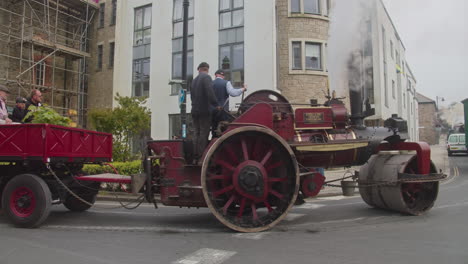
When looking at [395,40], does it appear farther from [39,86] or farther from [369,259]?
[369,259]

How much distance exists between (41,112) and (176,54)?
14558 millimetres

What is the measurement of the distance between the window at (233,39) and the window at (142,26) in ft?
17.0

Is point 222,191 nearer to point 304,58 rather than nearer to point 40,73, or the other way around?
point 304,58

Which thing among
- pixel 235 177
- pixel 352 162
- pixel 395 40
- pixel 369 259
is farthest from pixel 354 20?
pixel 395 40

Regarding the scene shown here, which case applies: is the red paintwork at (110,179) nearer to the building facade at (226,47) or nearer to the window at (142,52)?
the building facade at (226,47)

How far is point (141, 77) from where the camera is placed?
2098 centimetres

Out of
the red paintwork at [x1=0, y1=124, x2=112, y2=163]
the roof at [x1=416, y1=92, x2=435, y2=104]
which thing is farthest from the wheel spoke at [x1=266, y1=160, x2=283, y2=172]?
the roof at [x1=416, y1=92, x2=435, y2=104]

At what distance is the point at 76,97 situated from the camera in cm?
2364

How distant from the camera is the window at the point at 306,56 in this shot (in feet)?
54.9

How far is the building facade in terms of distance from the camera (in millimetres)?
16750

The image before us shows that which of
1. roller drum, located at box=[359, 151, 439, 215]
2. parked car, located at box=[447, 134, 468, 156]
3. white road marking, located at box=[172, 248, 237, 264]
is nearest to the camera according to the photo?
white road marking, located at box=[172, 248, 237, 264]

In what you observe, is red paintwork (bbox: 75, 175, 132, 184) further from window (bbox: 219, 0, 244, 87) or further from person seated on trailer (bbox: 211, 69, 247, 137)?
window (bbox: 219, 0, 244, 87)

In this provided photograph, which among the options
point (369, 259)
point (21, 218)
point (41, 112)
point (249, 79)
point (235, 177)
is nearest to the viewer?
point (369, 259)

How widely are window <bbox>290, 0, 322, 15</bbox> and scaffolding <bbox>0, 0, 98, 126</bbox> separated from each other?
42.2 feet
